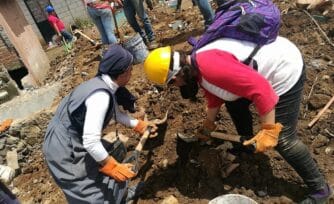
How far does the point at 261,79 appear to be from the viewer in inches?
86.0

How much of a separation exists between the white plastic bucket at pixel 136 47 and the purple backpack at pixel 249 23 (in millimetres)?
3383

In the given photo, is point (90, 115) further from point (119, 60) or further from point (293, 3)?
point (293, 3)

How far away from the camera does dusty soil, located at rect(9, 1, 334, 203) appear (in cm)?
317

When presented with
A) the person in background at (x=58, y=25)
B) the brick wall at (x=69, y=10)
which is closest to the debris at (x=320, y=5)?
the person in background at (x=58, y=25)

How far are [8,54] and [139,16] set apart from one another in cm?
351

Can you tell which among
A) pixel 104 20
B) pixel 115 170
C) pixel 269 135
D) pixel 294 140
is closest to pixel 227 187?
pixel 294 140

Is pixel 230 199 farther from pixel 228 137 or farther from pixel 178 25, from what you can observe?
pixel 178 25

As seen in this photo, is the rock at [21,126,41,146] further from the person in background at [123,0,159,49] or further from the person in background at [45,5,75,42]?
the person in background at [45,5,75,42]

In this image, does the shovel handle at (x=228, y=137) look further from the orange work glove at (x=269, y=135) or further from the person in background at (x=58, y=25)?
the person in background at (x=58, y=25)

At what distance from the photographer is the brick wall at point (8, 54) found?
24.2ft

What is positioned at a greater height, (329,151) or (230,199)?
(230,199)

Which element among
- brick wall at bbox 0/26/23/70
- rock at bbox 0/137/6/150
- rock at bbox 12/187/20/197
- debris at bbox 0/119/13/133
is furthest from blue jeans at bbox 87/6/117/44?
rock at bbox 12/187/20/197

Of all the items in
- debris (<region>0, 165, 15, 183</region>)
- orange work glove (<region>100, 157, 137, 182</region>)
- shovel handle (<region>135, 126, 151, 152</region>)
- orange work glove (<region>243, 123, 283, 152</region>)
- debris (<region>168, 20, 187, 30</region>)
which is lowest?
debris (<region>0, 165, 15, 183</region>)

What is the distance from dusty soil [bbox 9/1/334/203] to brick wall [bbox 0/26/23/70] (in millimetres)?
3121
